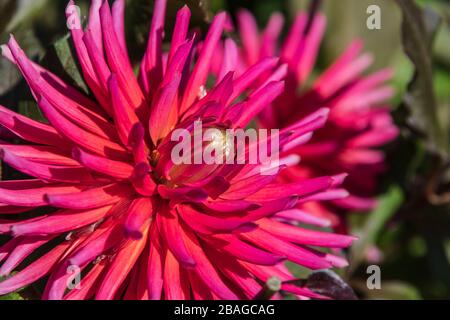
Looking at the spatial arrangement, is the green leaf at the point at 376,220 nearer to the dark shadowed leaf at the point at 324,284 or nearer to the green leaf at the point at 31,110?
the dark shadowed leaf at the point at 324,284

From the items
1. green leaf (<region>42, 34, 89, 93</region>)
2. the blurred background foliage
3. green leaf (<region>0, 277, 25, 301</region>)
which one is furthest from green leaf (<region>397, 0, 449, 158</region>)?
green leaf (<region>0, 277, 25, 301</region>)

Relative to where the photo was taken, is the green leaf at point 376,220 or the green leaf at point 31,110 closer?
the green leaf at point 31,110

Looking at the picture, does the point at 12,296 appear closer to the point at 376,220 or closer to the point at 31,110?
the point at 31,110

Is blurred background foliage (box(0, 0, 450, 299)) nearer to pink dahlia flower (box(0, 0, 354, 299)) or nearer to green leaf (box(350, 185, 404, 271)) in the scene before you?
green leaf (box(350, 185, 404, 271))

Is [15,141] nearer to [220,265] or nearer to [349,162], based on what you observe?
[220,265]

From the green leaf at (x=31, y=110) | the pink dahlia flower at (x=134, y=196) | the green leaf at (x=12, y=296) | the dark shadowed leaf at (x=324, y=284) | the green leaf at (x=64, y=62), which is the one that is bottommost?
the dark shadowed leaf at (x=324, y=284)

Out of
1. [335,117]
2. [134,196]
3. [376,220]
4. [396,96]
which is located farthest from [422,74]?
[134,196]

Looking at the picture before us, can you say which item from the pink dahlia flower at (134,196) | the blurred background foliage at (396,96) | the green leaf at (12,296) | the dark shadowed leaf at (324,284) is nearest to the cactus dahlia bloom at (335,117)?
the blurred background foliage at (396,96)
